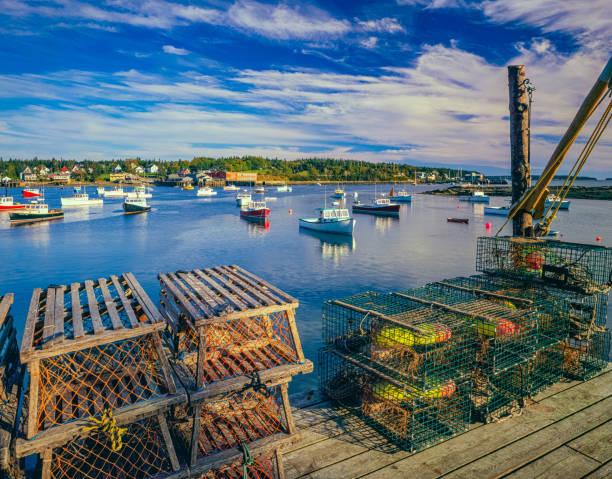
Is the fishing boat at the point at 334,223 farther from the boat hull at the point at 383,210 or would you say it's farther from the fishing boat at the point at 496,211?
the fishing boat at the point at 496,211

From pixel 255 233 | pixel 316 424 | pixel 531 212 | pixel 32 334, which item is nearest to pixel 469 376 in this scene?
pixel 316 424

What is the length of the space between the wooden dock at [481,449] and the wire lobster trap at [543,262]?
175 centimetres

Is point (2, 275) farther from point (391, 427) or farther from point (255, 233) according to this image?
point (391, 427)

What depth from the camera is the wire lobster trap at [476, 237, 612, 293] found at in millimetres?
6129

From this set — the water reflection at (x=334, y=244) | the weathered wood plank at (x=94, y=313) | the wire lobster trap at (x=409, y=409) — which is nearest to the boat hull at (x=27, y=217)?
the water reflection at (x=334, y=244)

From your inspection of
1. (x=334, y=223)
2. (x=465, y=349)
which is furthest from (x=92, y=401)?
(x=334, y=223)

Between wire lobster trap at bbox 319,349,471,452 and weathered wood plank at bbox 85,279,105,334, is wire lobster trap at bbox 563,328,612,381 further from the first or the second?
weathered wood plank at bbox 85,279,105,334

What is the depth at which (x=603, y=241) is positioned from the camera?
115 feet

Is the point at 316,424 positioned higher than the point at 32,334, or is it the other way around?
the point at 32,334

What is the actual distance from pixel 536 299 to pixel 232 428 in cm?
498

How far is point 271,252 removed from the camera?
114ft

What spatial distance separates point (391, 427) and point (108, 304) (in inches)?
143

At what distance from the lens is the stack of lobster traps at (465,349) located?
4797 millimetres

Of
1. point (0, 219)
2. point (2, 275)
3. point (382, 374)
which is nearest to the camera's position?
point (382, 374)
